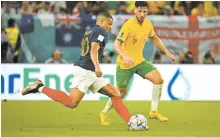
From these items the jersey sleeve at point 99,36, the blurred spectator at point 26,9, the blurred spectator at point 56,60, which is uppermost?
the jersey sleeve at point 99,36

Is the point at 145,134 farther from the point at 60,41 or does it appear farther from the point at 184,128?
the point at 60,41

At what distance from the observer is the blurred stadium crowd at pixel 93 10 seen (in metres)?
15.3

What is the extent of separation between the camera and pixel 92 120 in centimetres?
1177

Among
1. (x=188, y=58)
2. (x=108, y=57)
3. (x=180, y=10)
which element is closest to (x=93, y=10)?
(x=108, y=57)

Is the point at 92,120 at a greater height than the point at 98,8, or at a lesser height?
lesser

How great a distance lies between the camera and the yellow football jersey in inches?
455

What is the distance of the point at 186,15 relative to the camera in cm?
1622

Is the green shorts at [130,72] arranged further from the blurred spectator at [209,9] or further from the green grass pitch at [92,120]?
the blurred spectator at [209,9]

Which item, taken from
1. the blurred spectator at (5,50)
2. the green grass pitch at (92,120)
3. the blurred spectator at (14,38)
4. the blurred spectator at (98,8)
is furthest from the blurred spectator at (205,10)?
the blurred spectator at (5,50)

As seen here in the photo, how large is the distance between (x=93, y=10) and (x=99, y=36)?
613 centimetres

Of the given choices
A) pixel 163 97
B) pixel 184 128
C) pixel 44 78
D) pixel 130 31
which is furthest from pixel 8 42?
pixel 184 128

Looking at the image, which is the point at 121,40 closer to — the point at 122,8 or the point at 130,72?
the point at 130,72

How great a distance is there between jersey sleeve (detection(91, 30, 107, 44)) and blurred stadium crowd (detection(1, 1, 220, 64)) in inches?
209

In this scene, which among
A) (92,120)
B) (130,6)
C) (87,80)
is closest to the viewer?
(87,80)
